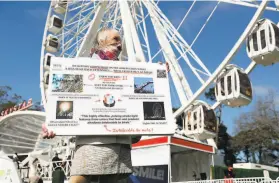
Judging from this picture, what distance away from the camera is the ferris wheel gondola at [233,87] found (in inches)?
386

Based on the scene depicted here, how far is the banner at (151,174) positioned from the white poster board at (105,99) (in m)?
7.91

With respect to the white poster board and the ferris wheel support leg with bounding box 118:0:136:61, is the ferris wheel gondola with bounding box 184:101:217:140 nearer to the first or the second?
the ferris wheel support leg with bounding box 118:0:136:61

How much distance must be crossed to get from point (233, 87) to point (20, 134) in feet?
72.4

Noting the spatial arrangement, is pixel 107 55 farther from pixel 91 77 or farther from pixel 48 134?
pixel 48 134

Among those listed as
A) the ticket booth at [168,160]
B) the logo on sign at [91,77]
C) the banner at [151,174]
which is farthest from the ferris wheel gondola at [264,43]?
the logo on sign at [91,77]

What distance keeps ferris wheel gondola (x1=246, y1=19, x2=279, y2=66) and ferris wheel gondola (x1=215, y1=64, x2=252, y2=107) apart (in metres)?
0.71

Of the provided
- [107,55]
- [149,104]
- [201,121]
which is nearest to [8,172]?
[107,55]

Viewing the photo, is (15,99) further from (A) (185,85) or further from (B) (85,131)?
(B) (85,131)

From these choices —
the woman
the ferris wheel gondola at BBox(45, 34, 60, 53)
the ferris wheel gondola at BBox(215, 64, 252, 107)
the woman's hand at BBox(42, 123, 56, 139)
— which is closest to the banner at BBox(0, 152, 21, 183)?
the woman

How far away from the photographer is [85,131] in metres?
2.51

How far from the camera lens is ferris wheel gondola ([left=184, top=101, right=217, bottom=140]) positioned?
36.8ft

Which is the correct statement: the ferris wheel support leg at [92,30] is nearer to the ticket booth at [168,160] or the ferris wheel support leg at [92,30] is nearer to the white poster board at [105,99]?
the ticket booth at [168,160]

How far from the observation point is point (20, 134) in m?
28.1

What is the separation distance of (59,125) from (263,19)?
821 centimetres
